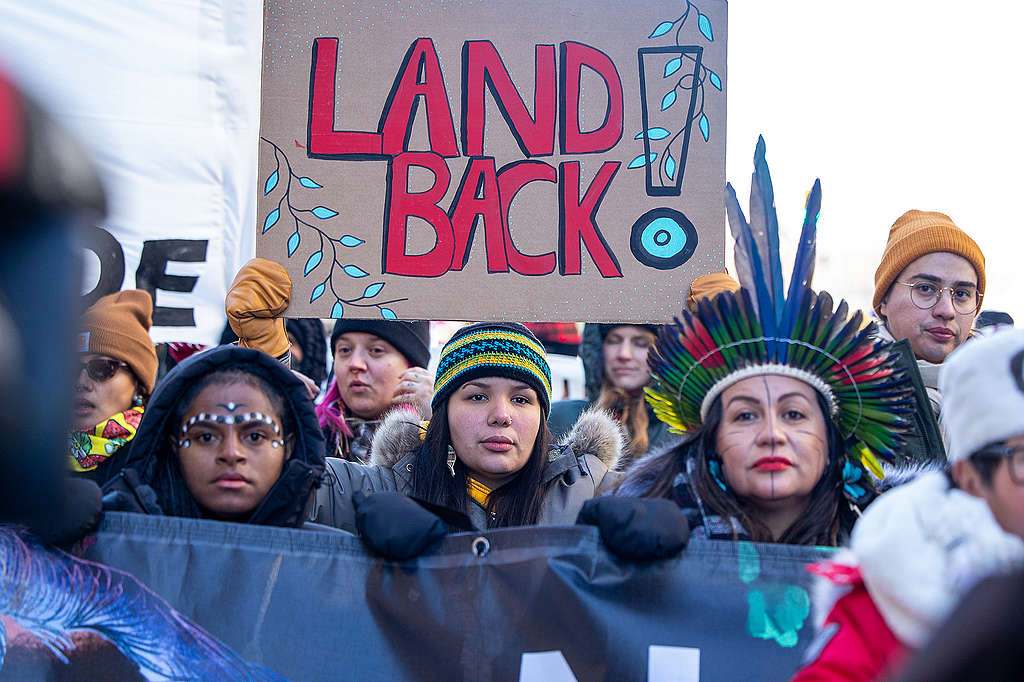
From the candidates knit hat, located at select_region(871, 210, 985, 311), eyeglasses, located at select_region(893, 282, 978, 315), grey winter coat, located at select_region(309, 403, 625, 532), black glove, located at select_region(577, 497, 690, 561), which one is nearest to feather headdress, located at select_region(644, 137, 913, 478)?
black glove, located at select_region(577, 497, 690, 561)

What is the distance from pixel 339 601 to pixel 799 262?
154 centimetres

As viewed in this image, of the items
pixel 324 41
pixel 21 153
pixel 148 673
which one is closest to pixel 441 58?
pixel 324 41

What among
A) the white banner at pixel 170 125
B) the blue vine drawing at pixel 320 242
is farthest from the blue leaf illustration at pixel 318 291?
the white banner at pixel 170 125

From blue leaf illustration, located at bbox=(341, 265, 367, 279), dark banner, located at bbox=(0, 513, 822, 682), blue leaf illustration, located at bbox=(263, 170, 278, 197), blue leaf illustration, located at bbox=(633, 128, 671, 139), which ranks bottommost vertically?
dark banner, located at bbox=(0, 513, 822, 682)

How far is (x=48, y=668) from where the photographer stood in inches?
95.6

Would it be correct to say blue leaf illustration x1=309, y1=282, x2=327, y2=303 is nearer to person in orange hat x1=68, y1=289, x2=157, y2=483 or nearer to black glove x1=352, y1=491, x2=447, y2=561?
person in orange hat x1=68, y1=289, x2=157, y2=483

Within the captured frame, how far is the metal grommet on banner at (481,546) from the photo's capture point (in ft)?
8.40

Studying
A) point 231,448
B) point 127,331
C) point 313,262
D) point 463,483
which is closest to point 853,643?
point 231,448

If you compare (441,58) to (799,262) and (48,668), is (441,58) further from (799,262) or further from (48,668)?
(48,668)

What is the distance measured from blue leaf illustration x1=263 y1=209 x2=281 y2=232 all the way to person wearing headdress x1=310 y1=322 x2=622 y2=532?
0.76m

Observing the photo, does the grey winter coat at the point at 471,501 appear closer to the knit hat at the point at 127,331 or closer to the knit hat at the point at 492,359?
the knit hat at the point at 492,359

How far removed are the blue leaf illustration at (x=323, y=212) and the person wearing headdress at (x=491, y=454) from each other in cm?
62

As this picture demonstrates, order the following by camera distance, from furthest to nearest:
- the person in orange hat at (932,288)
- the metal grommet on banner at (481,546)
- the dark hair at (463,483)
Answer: the person in orange hat at (932,288) < the dark hair at (463,483) < the metal grommet on banner at (481,546)

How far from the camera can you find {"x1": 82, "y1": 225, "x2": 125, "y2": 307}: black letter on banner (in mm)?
4066
